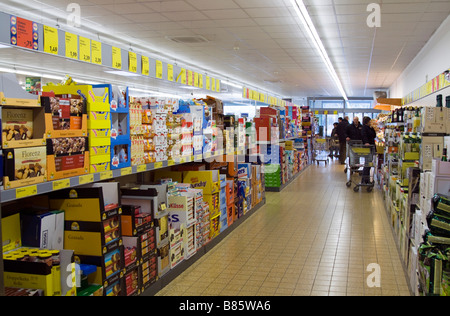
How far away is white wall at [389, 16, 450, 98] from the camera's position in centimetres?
875

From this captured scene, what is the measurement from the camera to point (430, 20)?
29.0 ft

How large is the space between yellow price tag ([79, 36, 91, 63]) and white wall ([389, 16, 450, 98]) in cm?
650

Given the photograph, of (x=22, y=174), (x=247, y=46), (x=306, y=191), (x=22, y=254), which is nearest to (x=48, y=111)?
(x=22, y=174)

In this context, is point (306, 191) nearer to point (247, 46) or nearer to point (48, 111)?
point (247, 46)

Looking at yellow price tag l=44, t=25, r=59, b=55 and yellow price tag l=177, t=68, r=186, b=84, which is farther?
yellow price tag l=177, t=68, r=186, b=84

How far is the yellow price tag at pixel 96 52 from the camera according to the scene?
571 cm

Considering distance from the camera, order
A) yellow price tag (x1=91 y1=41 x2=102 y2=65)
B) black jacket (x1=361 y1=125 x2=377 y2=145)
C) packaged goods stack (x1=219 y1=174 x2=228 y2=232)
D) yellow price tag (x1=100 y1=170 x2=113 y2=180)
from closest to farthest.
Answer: yellow price tag (x1=100 y1=170 x2=113 y2=180)
yellow price tag (x1=91 y1=41 x2=102 y2=65)
packaged goods stack (x1=219 y1=174 x2=228 y2=232)
black jacket (x1=361 y1=125 x2=377 y2=145)

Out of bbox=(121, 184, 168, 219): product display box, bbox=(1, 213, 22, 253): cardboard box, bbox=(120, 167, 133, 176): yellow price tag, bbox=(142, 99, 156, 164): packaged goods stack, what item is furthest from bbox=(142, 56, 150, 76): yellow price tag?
bbox=(1, 213, 22, 253): cardboard box

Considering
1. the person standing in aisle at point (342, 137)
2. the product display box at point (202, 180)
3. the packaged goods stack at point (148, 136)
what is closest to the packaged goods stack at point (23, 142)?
the packaged goods stack at point (148, 136)

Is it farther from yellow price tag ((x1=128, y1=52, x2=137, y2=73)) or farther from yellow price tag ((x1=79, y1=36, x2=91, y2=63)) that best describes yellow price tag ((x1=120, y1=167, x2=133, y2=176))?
yellow price tag ((x1=128, y1=52, x2=137, y2=73))

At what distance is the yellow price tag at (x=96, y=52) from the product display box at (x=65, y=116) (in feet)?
9.05

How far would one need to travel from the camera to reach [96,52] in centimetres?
584

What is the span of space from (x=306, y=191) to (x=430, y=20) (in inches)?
175
